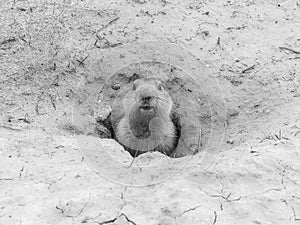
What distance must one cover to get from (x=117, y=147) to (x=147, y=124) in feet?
3.11

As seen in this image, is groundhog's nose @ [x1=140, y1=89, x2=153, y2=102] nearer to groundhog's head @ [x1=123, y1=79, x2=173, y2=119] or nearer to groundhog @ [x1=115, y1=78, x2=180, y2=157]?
groundhog's head @ [x1=123, y1=79, x2=173, y2=119]

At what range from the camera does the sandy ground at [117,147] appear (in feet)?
8.98

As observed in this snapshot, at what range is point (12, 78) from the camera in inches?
165

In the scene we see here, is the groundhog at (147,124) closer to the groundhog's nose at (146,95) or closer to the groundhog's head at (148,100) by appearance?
the groundhog's head at (148,100)

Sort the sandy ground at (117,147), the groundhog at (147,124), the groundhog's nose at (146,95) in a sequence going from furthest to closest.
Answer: the groundhog at (147,124), the groundhog's nose at (146,95), the sandy ground at (117,147)

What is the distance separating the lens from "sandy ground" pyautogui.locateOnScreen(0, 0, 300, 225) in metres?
2.74

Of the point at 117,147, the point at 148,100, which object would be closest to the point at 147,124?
the point at 148,100

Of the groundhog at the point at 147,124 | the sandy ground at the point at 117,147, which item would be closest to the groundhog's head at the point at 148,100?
the groundhog at the point at 147,124

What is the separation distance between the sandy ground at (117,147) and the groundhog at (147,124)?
583 millimetres

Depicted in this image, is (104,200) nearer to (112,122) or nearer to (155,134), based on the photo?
(155,134)

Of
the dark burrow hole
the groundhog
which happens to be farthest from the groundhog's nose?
the dark burrow hole

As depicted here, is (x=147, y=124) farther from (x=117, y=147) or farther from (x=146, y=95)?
(x=117, y=147)

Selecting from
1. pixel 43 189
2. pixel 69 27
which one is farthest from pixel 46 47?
pixel 43 189

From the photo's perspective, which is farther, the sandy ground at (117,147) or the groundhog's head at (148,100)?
the groundhog's head at (148,100)
